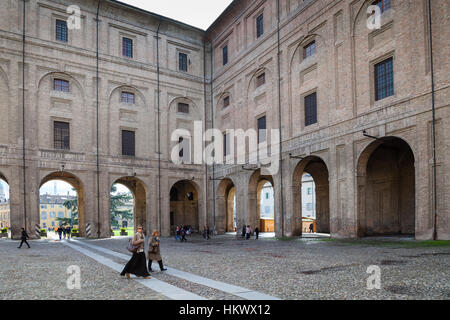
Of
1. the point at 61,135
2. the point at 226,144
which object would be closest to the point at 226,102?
the point at 226,144

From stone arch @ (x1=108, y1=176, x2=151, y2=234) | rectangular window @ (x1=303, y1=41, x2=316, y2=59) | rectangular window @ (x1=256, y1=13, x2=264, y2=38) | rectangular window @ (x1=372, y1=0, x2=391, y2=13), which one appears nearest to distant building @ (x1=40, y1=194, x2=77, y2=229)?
stone arch @ (x1=108, y1=176, x2=151, y2=234)

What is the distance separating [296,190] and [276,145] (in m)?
3.29

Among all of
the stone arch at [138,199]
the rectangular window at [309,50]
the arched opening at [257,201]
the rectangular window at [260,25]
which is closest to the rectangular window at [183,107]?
the stone arch at [138,199]

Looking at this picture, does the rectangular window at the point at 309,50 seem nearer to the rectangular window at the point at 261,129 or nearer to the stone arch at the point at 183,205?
the rectangular window at the point at 261,129

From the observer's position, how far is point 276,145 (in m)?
25.8

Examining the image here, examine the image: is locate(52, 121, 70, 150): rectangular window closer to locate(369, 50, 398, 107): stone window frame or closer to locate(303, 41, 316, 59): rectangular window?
locate(303, 41, 316, 59): rectangular window

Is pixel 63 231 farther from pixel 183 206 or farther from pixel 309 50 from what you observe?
pixel 309 50

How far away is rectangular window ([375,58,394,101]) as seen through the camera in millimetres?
19000

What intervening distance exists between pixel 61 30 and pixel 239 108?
14.3 m

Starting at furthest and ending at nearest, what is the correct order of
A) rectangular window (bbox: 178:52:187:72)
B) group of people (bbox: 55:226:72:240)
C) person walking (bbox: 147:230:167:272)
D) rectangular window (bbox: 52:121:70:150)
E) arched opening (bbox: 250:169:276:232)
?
1. rectangular window (bbox: 178:52:187:72)
2. group of people (bbox: 55:226:72:240)
3. arched opening (bbox: 250:169:276:232)
4. rectangular window (bbox: 52:121:70:150)
5. person walking (bbox: 147:230:167:272)

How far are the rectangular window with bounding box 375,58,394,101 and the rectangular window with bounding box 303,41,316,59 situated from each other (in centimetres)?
491
